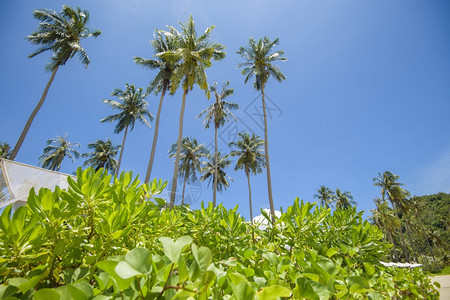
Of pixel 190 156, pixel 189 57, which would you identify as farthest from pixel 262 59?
pixel 190 156

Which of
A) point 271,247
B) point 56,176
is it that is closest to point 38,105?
point 56,176

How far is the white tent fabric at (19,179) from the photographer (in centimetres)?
826

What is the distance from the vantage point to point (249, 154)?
23250 millimetres

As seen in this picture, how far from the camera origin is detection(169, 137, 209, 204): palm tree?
81.0 feet

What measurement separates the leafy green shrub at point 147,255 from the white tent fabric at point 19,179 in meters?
9.50

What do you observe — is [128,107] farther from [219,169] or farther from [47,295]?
[47,295]

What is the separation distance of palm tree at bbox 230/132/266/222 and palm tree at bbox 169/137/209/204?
4.18 meters

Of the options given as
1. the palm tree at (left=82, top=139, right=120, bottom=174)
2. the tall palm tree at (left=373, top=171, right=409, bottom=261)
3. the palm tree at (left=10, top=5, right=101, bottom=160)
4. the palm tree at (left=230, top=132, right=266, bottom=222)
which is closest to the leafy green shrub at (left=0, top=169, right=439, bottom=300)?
the palm tree at (left=10, top=5, right=101, bottom=160)

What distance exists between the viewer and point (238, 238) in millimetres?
996

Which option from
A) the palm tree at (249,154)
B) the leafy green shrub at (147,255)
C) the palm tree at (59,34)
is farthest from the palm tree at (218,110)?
the leafy green shrub at (147,255)

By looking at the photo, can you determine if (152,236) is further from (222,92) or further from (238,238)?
(222,92)

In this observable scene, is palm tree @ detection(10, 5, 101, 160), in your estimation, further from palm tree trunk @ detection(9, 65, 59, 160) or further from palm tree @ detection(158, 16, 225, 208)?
palm tree @ detection(158, 16, 225, 208)

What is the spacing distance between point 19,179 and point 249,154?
18.7m

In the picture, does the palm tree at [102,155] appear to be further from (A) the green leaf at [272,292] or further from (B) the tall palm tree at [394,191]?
(B) the tall palm tree at [394,191]
